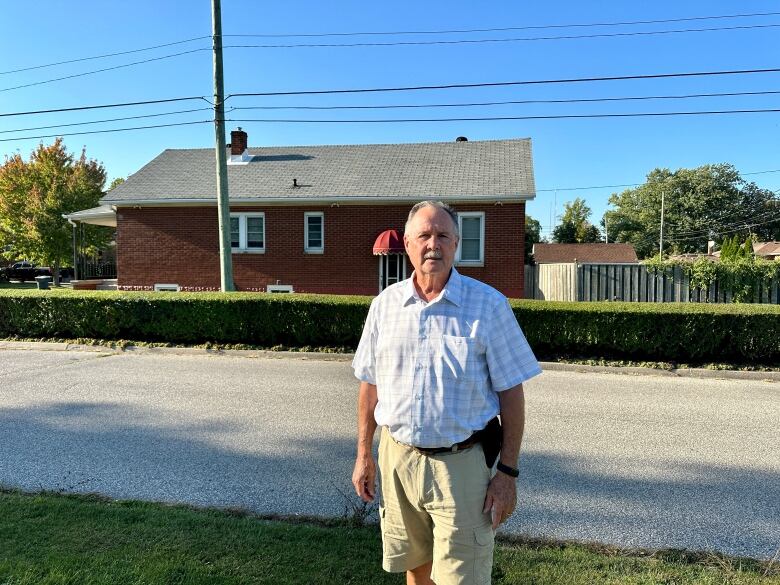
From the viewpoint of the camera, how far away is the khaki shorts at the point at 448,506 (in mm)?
2123

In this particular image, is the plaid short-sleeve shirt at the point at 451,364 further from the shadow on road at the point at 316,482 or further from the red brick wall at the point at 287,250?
the red brick wall at the point at 287,250

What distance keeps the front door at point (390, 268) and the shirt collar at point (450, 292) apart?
15.3 meters

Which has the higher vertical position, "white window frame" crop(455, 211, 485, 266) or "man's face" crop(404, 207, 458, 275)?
"white window frame" crop(455, 211, 485, 266)

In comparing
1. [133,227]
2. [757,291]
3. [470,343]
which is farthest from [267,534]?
[133,227]

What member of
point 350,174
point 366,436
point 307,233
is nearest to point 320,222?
point 307,233

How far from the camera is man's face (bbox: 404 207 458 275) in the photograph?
7.29 feet

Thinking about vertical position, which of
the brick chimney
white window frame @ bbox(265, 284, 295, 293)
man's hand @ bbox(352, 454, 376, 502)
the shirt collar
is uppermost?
the brick chimney

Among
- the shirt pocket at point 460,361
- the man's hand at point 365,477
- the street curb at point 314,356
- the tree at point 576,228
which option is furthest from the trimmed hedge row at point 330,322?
the tree at point 576,228

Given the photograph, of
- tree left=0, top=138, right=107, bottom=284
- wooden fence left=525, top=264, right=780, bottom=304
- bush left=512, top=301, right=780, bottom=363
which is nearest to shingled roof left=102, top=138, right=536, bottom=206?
wooden fence left=525, top=264, right=780, bottom=304

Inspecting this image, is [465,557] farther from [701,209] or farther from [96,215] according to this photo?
[701,209]

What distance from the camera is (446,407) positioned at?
6.95 feet

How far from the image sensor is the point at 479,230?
56.3 ft

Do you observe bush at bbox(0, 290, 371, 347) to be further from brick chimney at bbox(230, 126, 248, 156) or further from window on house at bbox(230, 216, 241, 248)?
brick chimney at bbox(230, 126, 248, 156)

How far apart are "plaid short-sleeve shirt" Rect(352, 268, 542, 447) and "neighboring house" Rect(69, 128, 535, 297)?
575 inches
